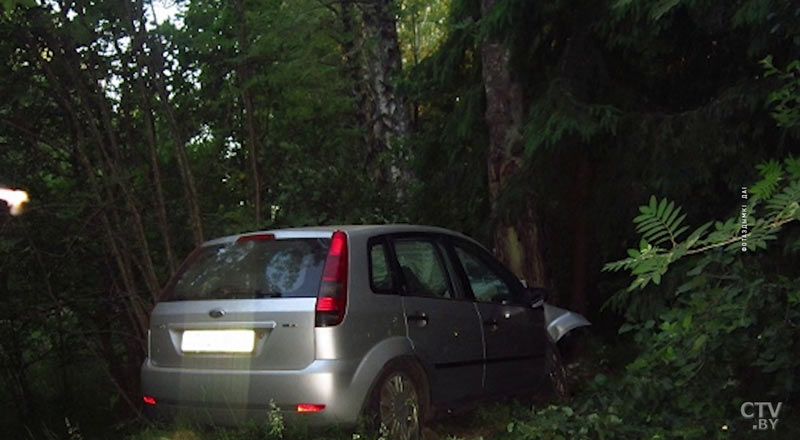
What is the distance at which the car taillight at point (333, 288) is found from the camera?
543 centimetres

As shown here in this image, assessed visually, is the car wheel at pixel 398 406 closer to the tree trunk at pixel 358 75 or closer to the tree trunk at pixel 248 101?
the tree trunk at pixel 248 101

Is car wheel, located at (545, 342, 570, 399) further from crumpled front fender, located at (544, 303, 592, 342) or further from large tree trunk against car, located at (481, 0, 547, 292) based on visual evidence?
large tree trunk against car, located at (481, 0, 547, 292)

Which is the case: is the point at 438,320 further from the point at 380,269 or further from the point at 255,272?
the point at 255,272

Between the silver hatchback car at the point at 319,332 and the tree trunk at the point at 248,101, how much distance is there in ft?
12.1

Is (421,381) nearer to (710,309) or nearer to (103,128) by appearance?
(710,309)

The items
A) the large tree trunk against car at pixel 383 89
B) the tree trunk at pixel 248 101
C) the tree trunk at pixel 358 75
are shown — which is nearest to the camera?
the tree trunk at pixel 248 101

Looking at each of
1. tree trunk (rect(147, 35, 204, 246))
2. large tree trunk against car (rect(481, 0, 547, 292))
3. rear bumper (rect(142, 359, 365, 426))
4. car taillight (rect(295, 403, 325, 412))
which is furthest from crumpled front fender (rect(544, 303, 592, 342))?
tree trunk (rect(147, 35, 204, 246))

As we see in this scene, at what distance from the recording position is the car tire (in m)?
5.59

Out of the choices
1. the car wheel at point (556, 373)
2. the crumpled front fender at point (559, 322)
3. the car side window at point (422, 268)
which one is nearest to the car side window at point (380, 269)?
the car side window at point (422, 268)

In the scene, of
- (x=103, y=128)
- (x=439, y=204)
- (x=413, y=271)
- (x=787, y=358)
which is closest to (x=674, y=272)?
(x=787, y=358)

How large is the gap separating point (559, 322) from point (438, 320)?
2.40 meters

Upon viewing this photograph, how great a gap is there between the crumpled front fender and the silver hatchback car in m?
1.64

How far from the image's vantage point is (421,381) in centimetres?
604

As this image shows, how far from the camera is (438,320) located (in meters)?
6.29
